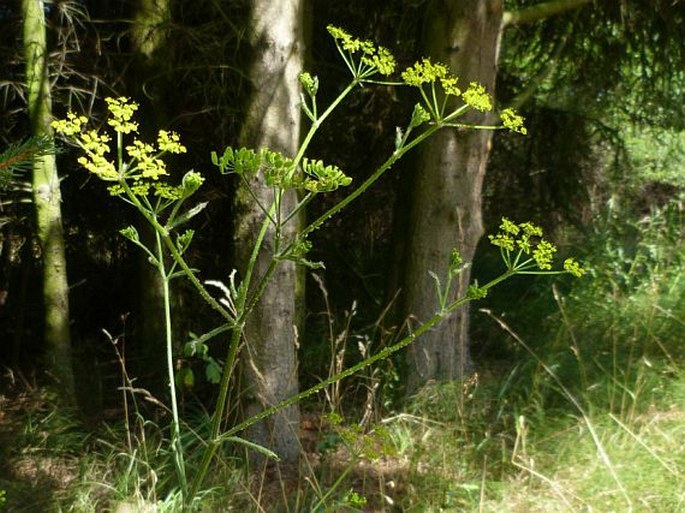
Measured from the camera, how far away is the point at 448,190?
4301 mm

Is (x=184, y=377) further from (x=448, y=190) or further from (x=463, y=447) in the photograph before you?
(x=448, y=190)

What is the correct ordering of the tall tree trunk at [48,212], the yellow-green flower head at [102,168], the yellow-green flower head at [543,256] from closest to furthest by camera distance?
the yellow-green flower head at [102,168], the yellow-green flower head at [543,256], the tall tree trunk at [48,212]

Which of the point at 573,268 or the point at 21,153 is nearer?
the point at 21,153

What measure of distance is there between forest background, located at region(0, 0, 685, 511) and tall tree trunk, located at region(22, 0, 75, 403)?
0.03 meters

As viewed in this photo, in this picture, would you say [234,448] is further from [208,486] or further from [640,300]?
[640,300]

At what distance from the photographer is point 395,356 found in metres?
4.45

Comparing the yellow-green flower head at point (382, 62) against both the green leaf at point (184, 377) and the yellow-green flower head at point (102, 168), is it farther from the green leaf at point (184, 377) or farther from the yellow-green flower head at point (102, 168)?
the green leaf at point (184, 377)

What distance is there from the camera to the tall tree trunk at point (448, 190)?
13.8ft

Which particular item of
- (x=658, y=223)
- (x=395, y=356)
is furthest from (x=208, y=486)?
(x=658, y=223)

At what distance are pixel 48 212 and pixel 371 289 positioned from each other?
8.15ft

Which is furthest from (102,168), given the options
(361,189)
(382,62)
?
(382,62)

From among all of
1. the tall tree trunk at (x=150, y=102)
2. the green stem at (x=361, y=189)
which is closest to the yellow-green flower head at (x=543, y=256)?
the green stem at (x=361, y=189)

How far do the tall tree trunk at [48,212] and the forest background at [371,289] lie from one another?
0.09 ft

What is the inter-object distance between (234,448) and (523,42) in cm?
368
